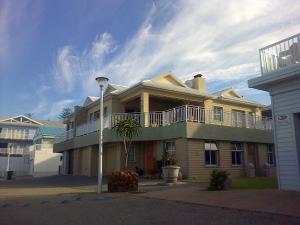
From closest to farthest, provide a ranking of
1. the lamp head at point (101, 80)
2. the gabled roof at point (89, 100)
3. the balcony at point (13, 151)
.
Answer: the lamp head at point (101, 80) → the gabled roof at point (89, 100) → the balcony at point (13, 151)

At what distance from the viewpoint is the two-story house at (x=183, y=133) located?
787 inches

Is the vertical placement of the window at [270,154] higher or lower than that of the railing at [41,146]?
lower

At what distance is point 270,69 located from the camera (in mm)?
12195

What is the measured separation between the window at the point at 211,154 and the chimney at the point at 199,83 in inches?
271

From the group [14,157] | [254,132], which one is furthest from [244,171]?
[14,157]

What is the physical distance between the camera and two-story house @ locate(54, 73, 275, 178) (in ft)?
65.6

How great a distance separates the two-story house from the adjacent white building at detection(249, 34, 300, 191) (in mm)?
7598

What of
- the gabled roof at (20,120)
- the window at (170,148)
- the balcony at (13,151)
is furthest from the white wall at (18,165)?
the window at (170,148)

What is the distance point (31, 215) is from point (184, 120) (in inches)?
482

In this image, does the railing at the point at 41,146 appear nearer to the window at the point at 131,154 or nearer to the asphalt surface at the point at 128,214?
the window at the point at 131,154

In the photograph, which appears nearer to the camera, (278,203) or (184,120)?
(278,203)

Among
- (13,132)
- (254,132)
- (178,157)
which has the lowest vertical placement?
(178,157)

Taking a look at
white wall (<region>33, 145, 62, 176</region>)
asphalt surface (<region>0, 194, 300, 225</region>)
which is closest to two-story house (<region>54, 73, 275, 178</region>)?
asphalt surface (<region>0, 194, 300, 225</region>)

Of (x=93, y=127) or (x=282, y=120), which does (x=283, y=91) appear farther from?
(x=93, y=127)
